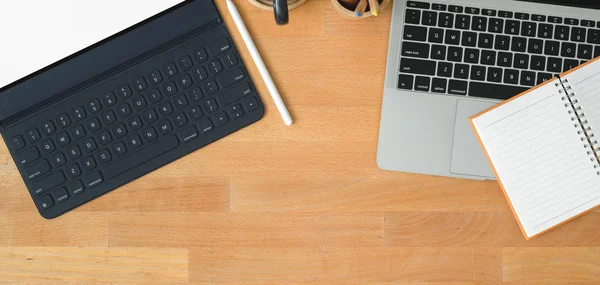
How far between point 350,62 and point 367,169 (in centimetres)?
15

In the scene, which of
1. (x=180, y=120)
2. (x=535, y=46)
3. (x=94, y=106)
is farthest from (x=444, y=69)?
(x=94, y=106)

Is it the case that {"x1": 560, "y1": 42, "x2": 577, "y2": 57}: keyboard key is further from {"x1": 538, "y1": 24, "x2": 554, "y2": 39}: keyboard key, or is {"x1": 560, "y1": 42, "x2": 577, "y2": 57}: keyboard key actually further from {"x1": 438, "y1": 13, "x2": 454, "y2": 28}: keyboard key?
{"x1": 438, "y1": 13, "x2": 454, "y2": 28}: keyboard key

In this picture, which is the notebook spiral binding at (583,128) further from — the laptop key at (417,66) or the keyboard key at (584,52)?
the laptop key at (417,66)

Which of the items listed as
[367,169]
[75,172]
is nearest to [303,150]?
[367,169]

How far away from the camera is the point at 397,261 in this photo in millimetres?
809

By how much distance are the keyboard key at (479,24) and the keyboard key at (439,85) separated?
3.3 inches

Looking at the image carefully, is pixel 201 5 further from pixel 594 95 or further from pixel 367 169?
pixel 594 95

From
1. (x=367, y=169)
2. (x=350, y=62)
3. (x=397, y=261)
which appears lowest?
(x=397, y=261)

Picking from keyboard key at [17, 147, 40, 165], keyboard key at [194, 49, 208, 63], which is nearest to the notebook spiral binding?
keyboard key at [194, 49, 208, 63]

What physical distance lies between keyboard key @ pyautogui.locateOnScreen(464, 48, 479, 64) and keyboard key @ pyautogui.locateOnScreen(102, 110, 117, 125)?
478 mm

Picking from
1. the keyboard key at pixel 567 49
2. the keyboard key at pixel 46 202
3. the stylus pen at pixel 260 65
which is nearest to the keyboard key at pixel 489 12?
the keyboard key at pixel 567 49

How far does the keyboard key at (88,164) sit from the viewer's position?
2.58 feet

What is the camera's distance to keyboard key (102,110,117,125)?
0.79 meters

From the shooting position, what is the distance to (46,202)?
786mm
